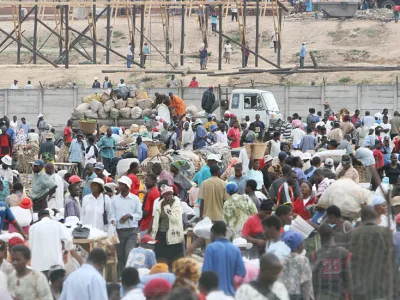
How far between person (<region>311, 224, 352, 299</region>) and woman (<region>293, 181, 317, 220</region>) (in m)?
4.80

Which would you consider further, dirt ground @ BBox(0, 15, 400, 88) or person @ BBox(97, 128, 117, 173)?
dirt ground @ BBox(0, 15, 400, 88)

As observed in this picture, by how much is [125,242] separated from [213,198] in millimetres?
1263

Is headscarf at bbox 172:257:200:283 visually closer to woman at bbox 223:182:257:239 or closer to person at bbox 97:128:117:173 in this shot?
woman at bbox 223:182:257:239

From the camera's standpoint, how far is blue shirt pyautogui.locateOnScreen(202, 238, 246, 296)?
12359 millimetres

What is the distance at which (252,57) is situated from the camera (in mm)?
61281

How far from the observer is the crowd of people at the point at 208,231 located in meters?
11.5

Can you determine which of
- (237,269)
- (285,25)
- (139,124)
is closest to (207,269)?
(237,269)

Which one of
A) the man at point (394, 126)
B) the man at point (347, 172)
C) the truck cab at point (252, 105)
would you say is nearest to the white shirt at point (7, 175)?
the man at point (347, 172)

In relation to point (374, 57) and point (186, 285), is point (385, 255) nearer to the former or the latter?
point (186, 285)

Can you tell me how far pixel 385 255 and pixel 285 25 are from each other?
55932 millimetres

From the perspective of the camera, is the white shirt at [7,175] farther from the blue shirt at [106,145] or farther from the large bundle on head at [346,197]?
the large bundle on head at [346,197]

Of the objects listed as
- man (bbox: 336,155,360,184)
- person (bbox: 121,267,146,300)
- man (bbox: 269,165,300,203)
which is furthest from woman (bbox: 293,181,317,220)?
person (bbox: 121,267,146,300)

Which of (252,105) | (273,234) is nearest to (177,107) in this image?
(252,105)

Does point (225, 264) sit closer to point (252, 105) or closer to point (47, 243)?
point (47, 243)
